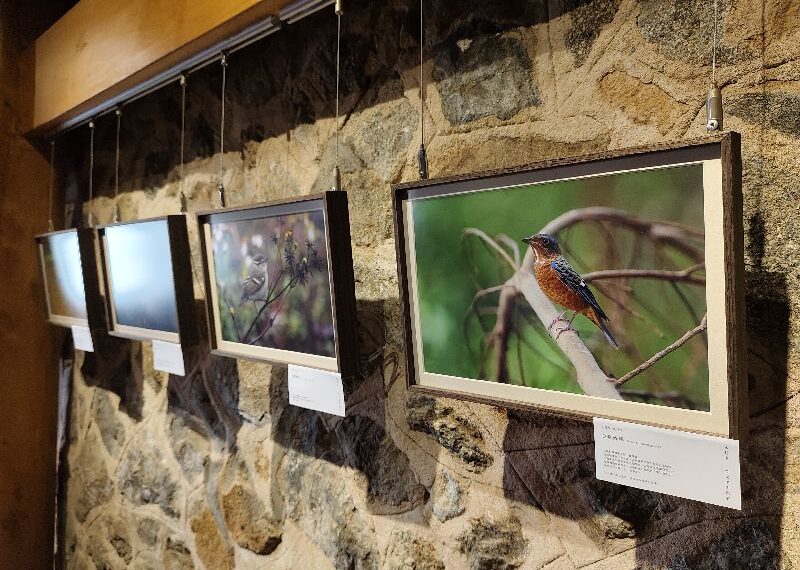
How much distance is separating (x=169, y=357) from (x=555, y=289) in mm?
948

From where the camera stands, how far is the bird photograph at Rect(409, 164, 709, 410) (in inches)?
26.8

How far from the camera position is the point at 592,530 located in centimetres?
87

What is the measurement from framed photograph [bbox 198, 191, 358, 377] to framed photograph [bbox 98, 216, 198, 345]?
0.09 m

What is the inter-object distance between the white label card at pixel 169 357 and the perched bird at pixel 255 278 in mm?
265

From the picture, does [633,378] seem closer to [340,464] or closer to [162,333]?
[340,464]

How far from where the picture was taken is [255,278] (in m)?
1.19

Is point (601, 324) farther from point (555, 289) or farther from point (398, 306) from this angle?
point (398, 306)

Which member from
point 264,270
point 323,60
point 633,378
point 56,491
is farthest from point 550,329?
point 56,491

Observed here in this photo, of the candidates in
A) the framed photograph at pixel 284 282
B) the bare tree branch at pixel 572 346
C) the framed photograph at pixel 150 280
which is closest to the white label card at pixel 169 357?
the framed photograph at pixel 150 280

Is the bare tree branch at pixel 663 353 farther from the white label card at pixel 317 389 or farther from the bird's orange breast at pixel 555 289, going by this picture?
the white label card at pixel 317 389

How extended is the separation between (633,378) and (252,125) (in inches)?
39.3

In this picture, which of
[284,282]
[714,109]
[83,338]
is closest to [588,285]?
A: [714,109]

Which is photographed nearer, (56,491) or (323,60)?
(323,60)

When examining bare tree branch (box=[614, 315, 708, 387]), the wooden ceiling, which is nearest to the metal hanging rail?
the wooden ceiling
